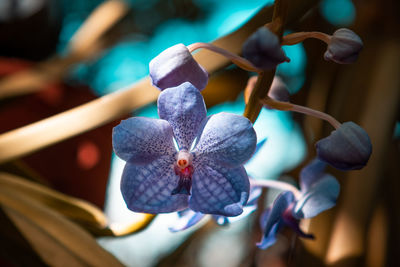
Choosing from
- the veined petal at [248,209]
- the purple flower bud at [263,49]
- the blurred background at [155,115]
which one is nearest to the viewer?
the purple flower bud at [263,49]

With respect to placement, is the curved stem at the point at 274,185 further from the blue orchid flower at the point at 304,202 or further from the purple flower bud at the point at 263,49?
the purple flower bud at the point at 263,49

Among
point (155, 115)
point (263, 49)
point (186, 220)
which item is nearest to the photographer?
point (263, 49)

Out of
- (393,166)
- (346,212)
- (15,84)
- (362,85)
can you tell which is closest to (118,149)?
(346,212)

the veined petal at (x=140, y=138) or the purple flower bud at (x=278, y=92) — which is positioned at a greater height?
the veined petal at (x=140, y=138)

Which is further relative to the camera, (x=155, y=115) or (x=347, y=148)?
(x=155, y=115)

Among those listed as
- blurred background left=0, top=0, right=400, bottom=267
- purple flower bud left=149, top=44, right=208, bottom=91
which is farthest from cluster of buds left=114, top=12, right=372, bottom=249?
blurred background left=0, top=0, right=400, bottom=267

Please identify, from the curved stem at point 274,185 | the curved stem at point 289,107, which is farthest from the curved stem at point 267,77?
the curved stem at point 274,185

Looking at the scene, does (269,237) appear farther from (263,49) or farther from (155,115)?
(155,115)

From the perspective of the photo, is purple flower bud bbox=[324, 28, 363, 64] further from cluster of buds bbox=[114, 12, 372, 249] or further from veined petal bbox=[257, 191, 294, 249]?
veined petal bbox=[257, 191, 294, 249]

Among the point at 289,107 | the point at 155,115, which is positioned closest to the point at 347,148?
the point at 289,107
